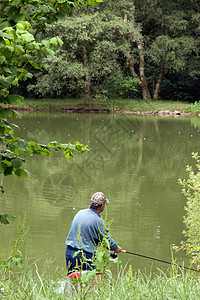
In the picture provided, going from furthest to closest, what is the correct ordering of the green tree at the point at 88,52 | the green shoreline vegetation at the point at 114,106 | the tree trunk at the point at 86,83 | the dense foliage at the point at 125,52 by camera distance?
1. the green shoreline vegetation at the point at 114,106
2. the tree trunk at the point at 86,83
3. the dense foliage at the point at 125,52
4. the green tree at the point at 88,52

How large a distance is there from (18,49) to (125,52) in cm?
3112

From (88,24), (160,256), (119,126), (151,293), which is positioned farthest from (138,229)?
(88,24)

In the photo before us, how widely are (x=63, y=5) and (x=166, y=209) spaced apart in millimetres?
6442

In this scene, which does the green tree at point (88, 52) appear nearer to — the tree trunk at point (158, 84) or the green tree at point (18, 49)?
the tree trunk at point (158, 84)

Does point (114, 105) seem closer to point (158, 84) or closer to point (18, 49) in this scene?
point (158, 84)

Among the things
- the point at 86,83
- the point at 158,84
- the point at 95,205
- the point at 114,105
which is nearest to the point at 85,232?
the point at 95,205

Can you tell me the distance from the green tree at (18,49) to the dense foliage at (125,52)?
26408 millimetres

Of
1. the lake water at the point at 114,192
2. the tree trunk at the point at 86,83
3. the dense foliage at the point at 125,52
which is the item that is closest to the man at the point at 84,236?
the lake water at the point at 114,192

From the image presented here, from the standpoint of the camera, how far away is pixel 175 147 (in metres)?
17.3

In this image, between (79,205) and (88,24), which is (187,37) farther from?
(79,205)

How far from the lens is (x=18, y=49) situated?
8.55 ft

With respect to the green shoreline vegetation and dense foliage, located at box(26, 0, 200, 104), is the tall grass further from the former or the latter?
dense foliage, located at box(26, 0, 200, 104)

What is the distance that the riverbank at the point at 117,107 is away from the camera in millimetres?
33375

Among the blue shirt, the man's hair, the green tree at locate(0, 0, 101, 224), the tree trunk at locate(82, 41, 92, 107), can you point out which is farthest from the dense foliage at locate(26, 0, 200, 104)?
the green tree at locate(0, 0, 101, 224)
